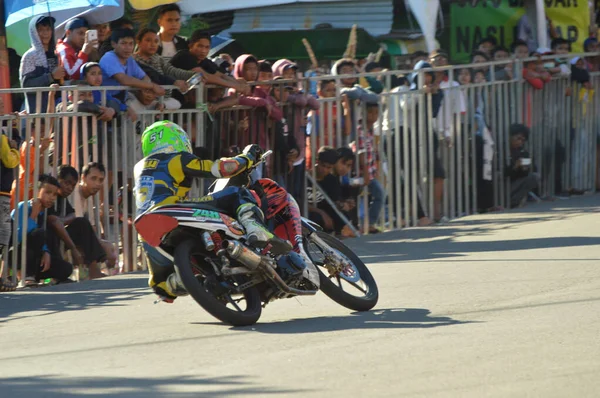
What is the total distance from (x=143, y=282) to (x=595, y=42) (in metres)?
10.5

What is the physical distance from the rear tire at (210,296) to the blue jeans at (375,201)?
20.7ft

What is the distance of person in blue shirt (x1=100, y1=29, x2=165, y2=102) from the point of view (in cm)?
1219

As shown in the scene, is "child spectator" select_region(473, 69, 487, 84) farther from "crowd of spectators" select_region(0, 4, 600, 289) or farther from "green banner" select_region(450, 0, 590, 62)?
"green banner" select_region(450, 0, 590, 62)

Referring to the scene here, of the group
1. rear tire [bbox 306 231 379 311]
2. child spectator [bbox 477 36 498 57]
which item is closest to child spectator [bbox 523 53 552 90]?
child spectator [bbox 477 36 498 57]

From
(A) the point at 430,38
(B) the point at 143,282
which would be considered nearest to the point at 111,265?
(B) the point at 143,282

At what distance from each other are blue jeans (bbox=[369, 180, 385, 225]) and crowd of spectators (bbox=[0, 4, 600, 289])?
0.01 m

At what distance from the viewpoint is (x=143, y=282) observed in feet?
37.4

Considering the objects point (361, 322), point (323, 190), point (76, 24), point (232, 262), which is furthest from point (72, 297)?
point (323, 190)

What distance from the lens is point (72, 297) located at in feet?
34.6

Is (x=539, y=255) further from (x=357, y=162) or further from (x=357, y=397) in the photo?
(x=357, y=397)

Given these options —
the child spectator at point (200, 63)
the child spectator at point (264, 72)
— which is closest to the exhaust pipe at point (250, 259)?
the child spectator at point (200, 63)

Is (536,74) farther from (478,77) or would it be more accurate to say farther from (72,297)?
(72,297)

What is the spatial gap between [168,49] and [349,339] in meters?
6.57

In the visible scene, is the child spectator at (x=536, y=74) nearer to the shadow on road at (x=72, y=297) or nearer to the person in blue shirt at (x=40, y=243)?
the shadow on road at (x=72, y=297)
